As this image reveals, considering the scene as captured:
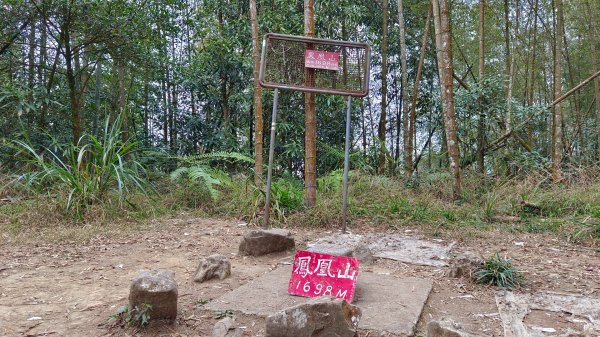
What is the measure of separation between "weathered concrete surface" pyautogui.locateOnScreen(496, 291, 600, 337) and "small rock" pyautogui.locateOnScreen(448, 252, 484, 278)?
244 mm

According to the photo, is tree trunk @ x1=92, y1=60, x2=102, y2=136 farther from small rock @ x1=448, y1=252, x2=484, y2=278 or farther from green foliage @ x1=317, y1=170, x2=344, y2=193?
small rock @ x1=448, y1=252, x2=484, y2=278

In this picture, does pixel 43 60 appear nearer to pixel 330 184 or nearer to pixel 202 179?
pixel 202 179

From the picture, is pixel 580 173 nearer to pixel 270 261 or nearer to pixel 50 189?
pixel 270 261

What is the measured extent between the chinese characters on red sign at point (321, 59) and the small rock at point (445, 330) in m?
2.76

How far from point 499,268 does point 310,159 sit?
217 centimetres

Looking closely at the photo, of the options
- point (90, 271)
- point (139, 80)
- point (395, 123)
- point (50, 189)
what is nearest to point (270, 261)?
point (90, 271)

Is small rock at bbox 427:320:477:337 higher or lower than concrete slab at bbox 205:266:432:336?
higher

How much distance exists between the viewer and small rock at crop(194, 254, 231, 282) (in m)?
2.67

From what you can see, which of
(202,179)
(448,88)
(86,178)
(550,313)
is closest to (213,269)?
(550,313)

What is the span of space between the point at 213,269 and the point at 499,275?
5.35 feet

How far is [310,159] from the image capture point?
14.7ft

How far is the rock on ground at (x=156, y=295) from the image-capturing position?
1.95m

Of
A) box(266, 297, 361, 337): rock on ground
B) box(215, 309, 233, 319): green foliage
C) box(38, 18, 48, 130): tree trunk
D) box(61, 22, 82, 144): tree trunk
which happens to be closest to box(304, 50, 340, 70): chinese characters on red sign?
box(215, 309, 233, 319): green foliage

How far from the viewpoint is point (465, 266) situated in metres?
2.76
